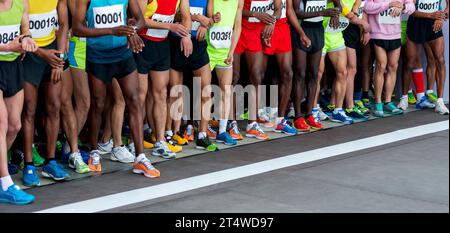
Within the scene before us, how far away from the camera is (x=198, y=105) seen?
33.2ft

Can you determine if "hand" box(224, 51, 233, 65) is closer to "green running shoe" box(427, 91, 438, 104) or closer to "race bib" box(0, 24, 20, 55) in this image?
"race bib" box(0, 24, 20, 55)

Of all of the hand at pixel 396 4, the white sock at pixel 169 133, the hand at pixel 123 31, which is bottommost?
the white sock at pixel 169 133

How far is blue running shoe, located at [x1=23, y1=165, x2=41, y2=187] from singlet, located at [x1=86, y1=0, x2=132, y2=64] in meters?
1.17

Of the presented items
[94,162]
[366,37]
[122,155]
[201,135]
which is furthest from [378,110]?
[94,162]

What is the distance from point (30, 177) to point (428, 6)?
19.8ft

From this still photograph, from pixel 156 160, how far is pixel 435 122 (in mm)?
3892

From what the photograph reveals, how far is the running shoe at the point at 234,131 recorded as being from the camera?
10.3 meters

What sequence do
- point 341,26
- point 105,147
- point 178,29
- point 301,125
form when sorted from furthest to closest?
point 341,26, point 301,125, point 105,147, point 178,29

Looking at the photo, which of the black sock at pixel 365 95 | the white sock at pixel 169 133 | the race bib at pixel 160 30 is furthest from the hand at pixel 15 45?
the black sock at pixel 365 95

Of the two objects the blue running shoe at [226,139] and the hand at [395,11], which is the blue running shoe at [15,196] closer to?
the blue running shoe at [226,139]

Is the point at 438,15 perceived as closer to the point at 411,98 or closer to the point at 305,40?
the point at 411,98

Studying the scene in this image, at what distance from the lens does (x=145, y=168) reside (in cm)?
850

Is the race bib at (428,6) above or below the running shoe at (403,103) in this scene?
above
